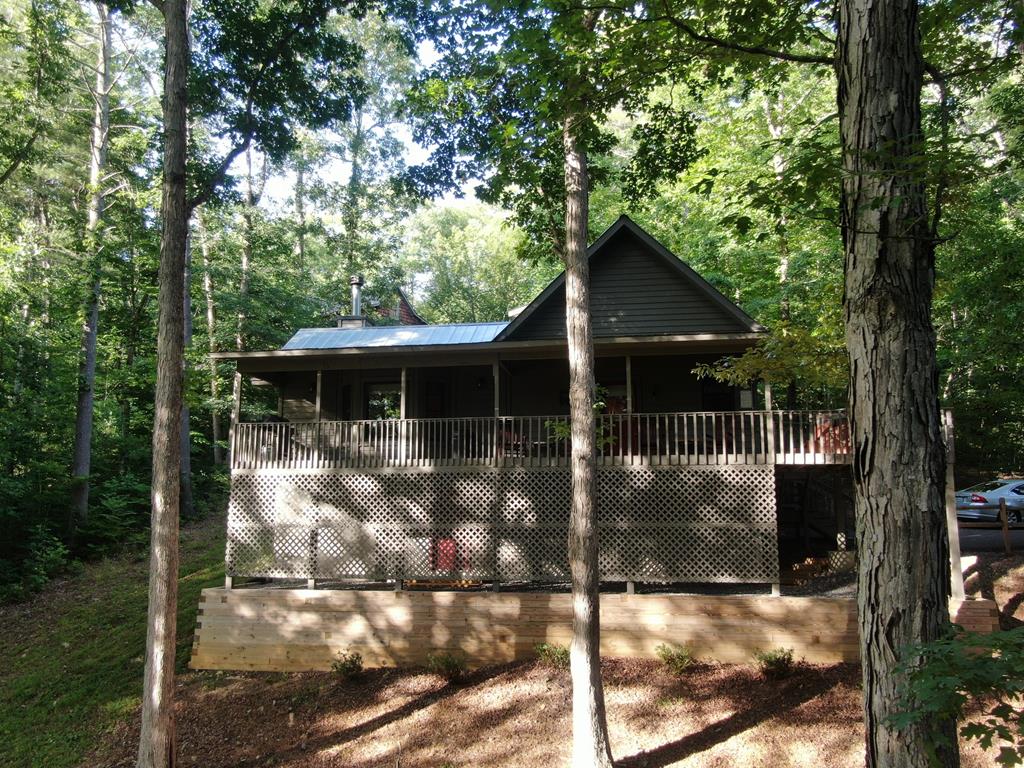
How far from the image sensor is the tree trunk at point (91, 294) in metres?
17.0

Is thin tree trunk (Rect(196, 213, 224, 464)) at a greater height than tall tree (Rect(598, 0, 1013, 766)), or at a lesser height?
greater

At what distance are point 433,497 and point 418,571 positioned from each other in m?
1.35

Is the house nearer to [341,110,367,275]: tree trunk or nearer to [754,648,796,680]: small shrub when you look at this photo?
[754,648,796,680]: small shrub

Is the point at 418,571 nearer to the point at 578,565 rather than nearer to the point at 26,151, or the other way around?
the point at 578,565

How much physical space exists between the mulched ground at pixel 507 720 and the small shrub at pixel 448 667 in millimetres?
130

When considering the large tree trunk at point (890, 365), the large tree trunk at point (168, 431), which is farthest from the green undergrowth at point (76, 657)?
the large tree trunk at point (890, 365)

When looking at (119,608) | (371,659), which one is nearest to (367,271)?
(119,608)

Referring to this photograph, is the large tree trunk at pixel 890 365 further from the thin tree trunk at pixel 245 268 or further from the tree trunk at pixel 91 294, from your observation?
the thin tree trunk at pixel 245 268

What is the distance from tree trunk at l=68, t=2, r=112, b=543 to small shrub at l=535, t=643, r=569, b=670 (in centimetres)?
1386

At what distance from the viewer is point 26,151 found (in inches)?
619

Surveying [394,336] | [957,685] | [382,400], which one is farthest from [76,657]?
[957,685]

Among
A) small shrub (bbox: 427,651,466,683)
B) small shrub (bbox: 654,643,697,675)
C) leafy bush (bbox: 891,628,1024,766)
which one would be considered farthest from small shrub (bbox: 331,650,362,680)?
leafy bush (bbox: 891,628,1024,766)

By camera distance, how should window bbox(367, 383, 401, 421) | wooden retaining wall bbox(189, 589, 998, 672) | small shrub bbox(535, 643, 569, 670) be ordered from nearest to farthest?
wooden retaining wall bbox(189, 589, 998, 672), small shrub bbox(535, 643, 569, 670), window bbox(367, 383, 401, 421)

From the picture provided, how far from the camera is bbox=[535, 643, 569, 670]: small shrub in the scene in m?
9.97
